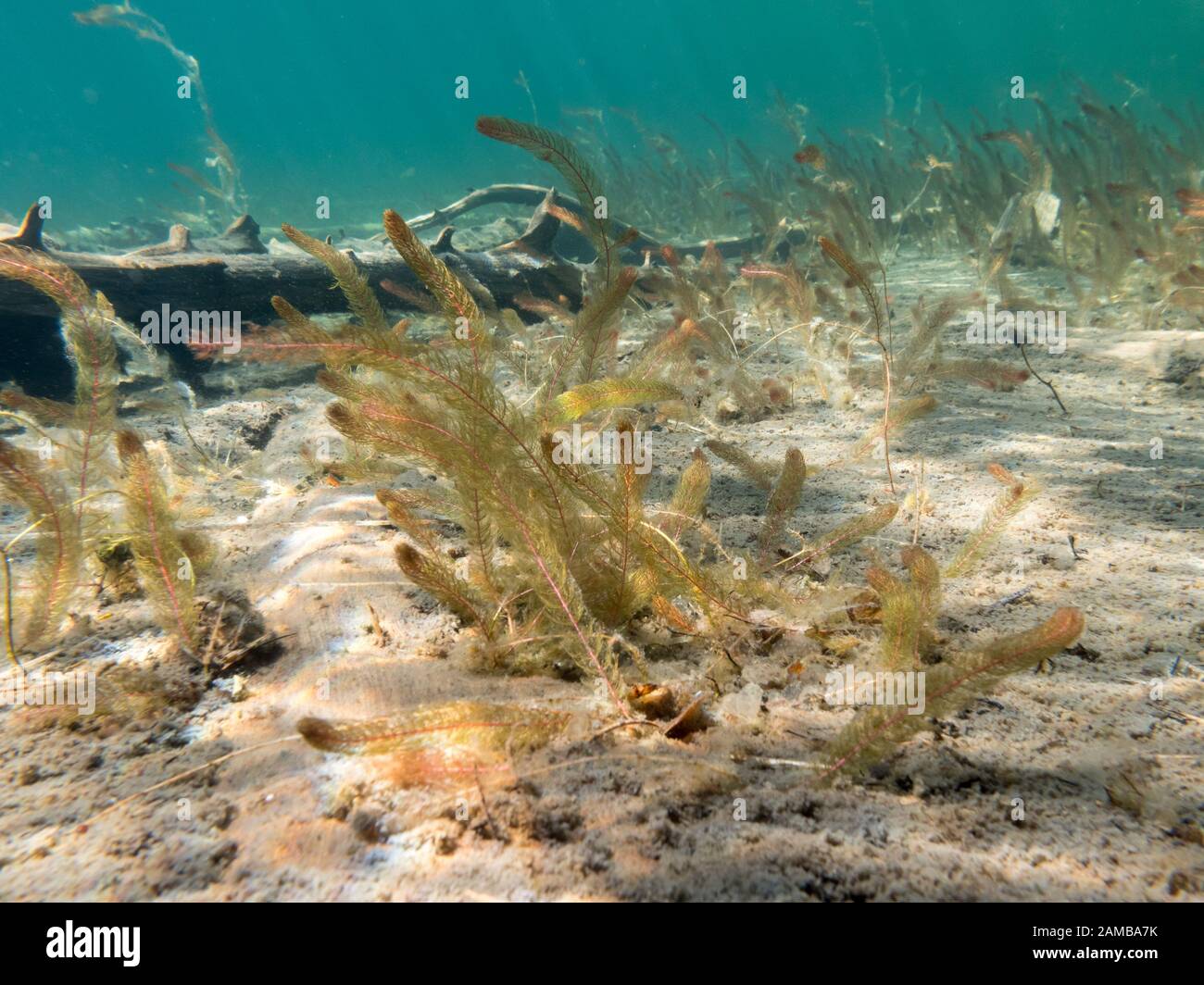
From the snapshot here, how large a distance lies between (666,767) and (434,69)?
13664cm

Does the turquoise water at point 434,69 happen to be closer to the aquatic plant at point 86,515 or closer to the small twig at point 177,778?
the aquatic plant at point 86,515

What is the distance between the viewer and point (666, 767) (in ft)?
4.45

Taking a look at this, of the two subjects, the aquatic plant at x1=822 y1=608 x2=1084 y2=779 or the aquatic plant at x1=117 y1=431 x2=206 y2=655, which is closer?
the aquatic plant at x1=822 y1=608 x2=1084 y2=779

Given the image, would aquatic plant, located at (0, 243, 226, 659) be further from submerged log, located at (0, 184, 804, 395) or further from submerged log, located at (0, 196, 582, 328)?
submerged log, located at (0, 196, 582, 328)

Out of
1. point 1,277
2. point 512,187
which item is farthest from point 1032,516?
point 512,187

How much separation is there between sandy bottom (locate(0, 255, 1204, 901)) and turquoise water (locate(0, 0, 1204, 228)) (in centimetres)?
4720

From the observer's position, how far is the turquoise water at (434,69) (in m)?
56.7

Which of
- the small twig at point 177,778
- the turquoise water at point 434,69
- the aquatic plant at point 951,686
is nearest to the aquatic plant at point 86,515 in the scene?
the small twig at point 177,778

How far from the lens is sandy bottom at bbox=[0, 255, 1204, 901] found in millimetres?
1091

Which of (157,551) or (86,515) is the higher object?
(86,515)

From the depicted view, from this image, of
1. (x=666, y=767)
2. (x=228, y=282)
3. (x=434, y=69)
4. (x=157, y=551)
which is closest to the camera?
(x=666, y=767)

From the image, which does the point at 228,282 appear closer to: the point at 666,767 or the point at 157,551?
the point at 157,551

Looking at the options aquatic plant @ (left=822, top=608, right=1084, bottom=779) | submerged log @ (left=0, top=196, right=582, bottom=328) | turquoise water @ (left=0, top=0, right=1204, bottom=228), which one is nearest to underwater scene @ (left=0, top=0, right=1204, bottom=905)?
aquatic plant @ (left=822, top=608, right=1084, bottom=779)

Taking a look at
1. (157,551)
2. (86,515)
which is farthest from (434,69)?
(157,551)
